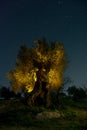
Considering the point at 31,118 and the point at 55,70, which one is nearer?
the point at 31,118

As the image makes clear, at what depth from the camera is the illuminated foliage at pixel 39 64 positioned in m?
49.3

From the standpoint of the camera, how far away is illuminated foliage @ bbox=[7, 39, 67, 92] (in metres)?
49.3

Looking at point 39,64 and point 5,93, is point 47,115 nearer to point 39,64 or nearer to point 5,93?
point 39,64

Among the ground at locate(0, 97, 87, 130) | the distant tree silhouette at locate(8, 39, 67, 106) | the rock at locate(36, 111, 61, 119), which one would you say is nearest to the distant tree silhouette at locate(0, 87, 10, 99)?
the distant tree silhouette at locate(8, 39, 67, 106)

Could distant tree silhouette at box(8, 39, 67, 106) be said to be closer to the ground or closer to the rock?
the ground

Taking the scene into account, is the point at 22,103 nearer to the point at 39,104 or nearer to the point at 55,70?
the point at 39,104

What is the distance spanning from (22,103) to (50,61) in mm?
7666

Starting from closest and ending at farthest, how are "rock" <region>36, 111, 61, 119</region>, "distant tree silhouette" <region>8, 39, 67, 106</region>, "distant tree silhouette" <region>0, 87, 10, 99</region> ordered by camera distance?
"rock" <region>36, 111, 61, 119</region> < "distant tree silhouette" <region>8, 39, 67, 106</region> < "distant tree silhouette" <region>0, 87, 10, 99</region>

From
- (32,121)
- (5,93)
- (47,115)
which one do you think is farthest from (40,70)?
(5,93)

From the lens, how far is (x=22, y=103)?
4738cm

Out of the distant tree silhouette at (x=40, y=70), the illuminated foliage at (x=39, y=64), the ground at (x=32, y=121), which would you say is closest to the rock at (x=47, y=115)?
the ground at (x=32, y=121)

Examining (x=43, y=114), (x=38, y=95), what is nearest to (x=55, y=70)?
(x=38, y=95)

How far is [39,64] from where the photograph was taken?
162ft

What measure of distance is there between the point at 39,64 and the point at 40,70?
124 cm
